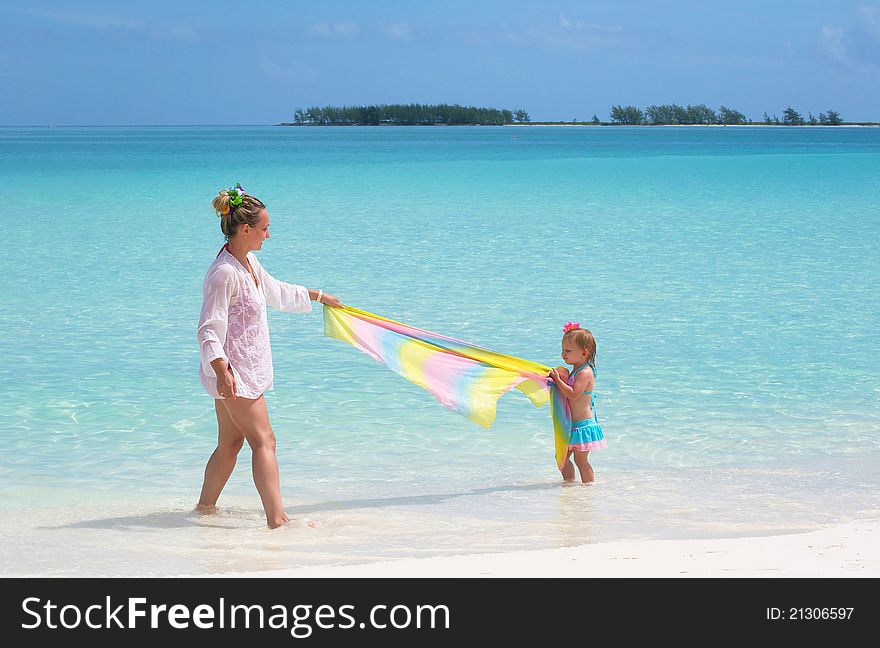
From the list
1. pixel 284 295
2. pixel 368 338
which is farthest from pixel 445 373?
pixel 284 295

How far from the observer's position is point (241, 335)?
204 inches

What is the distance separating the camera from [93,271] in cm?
1590

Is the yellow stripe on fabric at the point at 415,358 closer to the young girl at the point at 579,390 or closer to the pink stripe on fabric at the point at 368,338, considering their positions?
the pink stripe on fabric at the point at 368,338

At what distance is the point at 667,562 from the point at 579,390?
1734mm

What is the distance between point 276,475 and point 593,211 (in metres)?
21.7

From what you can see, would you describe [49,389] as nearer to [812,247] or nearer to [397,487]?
[397,487]

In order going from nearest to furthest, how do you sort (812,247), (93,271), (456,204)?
1. (93,271)
2. (812,247)
3. (456,204)

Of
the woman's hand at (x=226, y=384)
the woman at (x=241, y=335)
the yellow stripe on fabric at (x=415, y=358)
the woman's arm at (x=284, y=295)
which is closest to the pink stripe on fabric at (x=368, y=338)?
the yellow stripe on fabric at (x=415, y=358)

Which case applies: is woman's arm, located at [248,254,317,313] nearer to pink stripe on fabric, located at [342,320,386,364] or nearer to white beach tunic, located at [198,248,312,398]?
white beach tunic, located at [198,248,312,398]

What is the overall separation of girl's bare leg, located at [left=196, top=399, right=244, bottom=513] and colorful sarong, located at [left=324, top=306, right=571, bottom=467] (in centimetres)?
98

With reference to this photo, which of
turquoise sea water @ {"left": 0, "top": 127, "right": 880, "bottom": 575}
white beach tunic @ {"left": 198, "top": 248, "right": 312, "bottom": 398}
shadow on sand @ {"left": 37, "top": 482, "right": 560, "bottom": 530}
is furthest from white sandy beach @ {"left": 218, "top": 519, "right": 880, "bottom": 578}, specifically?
shadow on sand @ {"left": 37, "top": 482, "right": 560, "bottom": 530}

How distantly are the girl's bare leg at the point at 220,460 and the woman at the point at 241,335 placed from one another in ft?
0.08

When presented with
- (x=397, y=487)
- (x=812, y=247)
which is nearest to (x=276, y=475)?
(x=397, y=487)

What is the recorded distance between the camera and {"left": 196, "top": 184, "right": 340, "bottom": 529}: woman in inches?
199
